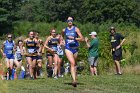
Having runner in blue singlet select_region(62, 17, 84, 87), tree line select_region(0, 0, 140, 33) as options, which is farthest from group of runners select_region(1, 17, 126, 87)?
tree line select_region(0, 0, 140, 33)

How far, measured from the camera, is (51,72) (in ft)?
64.2

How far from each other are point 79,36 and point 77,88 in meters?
1.59

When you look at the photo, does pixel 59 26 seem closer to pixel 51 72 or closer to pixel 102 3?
pixel 102 3

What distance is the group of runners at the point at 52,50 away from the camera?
14.5 m

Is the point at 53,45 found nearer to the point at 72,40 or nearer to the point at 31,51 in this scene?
the point at 31,51

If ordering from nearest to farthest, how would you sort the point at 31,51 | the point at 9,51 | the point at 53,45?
the point at 31,51 < the point at 53,45 < the point at 9,51

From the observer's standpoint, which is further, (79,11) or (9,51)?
(79,11)

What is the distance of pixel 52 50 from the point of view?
1744 centimetres

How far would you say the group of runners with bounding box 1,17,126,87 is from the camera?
14477 millimetres

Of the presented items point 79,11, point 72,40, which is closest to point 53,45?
point 72,40

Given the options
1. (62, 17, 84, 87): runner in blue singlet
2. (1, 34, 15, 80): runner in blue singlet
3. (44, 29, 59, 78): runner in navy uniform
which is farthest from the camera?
(1, 34, 15, 80): runner in blue singlet

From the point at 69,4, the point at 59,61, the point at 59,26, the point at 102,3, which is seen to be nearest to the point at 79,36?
the point at 59,61

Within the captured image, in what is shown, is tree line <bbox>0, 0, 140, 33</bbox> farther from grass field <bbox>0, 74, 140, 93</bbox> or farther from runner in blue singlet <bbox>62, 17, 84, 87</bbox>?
runner in blue singlet <bbox>62, 17, 84, 87</bbox>

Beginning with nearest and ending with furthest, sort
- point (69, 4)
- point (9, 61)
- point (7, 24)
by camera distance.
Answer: point (9, 61) → point (7, 24) → point (69, 4)
